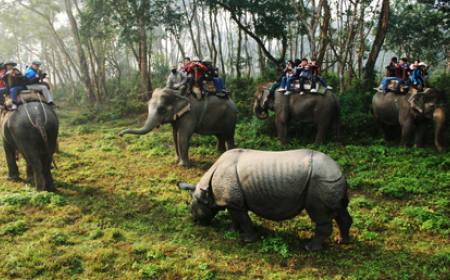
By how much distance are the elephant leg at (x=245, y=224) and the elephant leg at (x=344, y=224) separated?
1.29 m

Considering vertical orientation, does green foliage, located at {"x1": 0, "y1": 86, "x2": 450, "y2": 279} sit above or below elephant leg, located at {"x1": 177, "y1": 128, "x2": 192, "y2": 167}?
below

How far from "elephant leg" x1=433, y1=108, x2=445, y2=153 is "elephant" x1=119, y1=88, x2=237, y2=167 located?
17.3 ft

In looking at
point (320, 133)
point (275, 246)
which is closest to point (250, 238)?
point (275, 246)

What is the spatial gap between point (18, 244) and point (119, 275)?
2.13 meters

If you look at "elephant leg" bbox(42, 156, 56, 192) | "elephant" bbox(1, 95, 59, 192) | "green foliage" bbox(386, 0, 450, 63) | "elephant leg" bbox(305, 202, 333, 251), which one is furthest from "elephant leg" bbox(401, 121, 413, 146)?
"green foliage" bbox(386, 0, 450, 63)

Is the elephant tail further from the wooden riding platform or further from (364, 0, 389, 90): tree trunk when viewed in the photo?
the wooden riding platform

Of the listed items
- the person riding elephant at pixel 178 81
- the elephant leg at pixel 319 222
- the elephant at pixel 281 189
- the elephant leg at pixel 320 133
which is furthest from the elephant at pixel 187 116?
the elephant leg at pixel 319 222

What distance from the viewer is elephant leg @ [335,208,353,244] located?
6.21 m

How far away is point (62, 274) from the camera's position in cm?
577

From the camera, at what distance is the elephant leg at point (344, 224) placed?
6.21 meters

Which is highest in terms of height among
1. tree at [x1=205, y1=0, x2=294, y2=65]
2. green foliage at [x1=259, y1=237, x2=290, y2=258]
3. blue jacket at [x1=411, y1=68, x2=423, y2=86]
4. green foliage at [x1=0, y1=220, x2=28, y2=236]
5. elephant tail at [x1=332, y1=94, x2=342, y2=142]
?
tree at [x1=205, y1=0, x2=294, y2=65]

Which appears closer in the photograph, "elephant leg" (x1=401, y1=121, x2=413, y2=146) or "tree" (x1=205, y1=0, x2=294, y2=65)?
"elephant leg" (x1=401, y1=121, x2=413, y2=146)

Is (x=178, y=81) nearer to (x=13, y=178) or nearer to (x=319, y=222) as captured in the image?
(x=13, y=178)

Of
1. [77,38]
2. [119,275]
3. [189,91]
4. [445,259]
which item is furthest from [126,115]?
[445,259]
